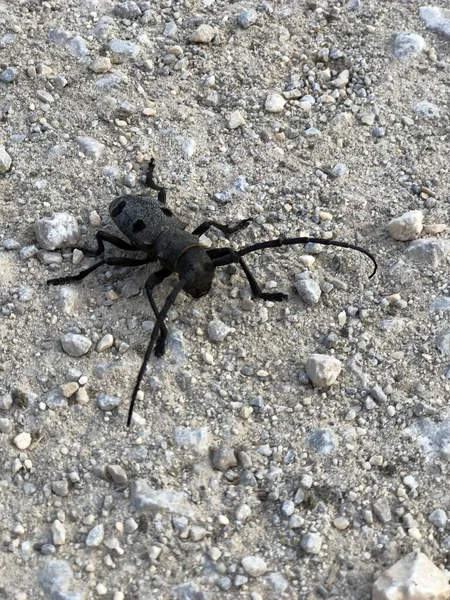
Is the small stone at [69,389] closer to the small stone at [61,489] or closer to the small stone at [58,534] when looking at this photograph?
the small stone at [61,489]

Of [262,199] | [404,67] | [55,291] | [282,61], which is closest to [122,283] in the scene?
[55,291]

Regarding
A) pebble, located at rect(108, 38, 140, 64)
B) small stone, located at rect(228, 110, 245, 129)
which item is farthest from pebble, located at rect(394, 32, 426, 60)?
pebble, located at rect(108, 38, 140, 64)

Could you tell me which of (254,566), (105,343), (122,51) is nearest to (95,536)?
(254,566)

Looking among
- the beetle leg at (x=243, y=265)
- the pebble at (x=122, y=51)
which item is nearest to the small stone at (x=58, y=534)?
the beetle leg at (x=243, y=265)

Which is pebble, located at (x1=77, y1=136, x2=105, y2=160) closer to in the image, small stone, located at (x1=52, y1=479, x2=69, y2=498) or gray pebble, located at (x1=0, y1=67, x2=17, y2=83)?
gray pebble, located at (x1=0, y1=67, x2=17, y2=83)

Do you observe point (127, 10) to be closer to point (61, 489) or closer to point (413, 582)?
point (61, 489)
